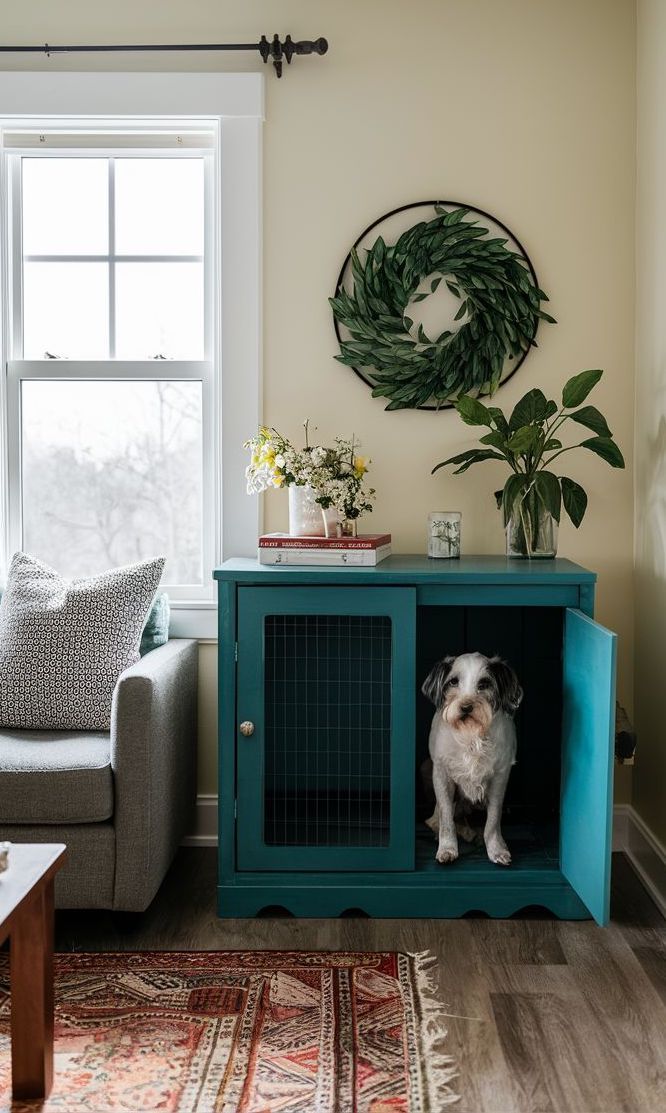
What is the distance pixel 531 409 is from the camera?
102 inches

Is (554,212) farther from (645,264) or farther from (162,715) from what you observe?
(162,715)

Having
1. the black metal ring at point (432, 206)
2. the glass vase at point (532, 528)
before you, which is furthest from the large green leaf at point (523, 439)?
the black metal ring at point (432, 206)

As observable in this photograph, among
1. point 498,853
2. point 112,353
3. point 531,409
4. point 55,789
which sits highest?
point 112,353

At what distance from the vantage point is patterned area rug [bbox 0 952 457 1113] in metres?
1.69

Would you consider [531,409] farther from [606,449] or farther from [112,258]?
[112,258]

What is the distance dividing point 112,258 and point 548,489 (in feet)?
5.05

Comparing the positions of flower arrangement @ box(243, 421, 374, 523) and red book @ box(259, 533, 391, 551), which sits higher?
flower arrangement @ box(243, 421, 374, 523)

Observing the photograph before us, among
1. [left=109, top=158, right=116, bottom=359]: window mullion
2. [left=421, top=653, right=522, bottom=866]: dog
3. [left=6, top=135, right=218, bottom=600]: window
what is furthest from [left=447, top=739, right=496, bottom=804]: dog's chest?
[left=109, top=158, right=116, bottom=359]: window mullion

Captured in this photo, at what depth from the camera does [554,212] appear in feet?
9.25

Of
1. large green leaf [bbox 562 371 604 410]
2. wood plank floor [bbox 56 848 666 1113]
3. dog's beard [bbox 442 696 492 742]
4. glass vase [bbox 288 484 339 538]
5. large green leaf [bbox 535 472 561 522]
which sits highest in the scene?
large green leaf [bbox 562 371 604 410]

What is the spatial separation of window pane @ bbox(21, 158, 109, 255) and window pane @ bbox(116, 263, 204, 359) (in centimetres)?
15

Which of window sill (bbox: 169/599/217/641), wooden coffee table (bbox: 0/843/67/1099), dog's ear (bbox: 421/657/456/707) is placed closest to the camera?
wooden coffee table (bbox: 0/843/67/1099)

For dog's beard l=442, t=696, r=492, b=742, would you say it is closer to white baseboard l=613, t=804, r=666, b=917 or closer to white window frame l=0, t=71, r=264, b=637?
white baseboard l=613, t=804, r=666, b=917

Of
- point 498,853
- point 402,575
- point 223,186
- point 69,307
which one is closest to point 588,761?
point 498,853
